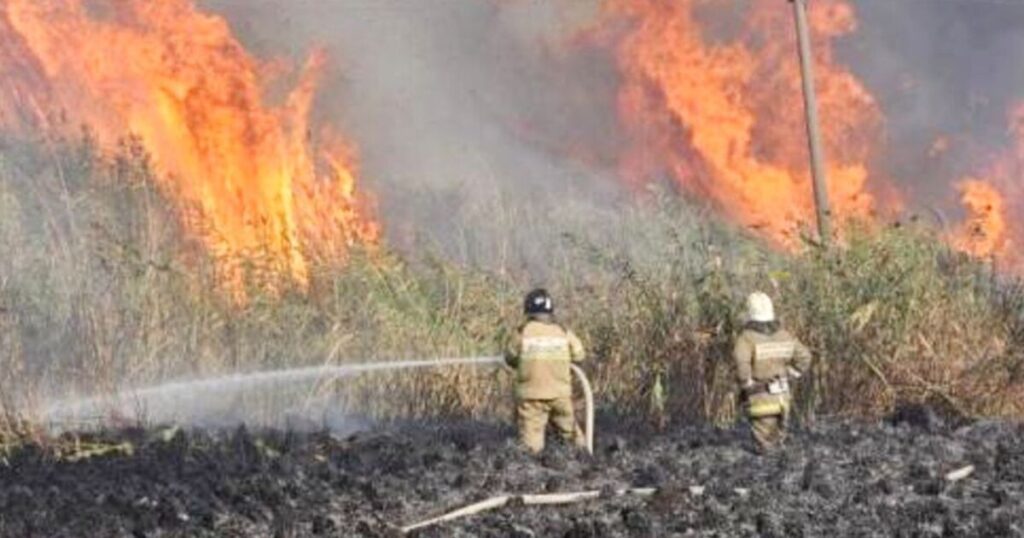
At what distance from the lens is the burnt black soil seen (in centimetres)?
812

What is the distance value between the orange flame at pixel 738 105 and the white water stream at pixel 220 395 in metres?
13.5

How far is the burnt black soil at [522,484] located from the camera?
8.12 metres

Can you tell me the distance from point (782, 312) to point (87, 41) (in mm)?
13506

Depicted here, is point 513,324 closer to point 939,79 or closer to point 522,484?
point 522,484

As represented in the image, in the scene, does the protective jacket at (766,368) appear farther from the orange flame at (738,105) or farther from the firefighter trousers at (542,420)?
the orange flame at (738,105)

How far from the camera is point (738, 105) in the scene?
2744 cm

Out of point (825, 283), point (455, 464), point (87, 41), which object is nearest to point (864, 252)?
point (825, 283)

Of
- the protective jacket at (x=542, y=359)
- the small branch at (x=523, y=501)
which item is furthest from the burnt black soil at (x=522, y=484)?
the protective jacket at (x=542, y=359)

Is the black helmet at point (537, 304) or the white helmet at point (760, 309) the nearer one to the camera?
the black helmet at point (537, 304)

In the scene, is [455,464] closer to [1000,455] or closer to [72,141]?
[1000,455]

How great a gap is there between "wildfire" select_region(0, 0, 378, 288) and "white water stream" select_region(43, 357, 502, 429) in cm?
601

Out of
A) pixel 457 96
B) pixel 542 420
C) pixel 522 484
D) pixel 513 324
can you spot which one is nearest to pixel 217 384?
pixel 513 324

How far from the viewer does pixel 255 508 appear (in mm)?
8602

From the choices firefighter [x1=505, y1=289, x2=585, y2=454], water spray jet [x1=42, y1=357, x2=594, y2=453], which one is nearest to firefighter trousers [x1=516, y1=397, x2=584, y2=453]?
firefighter [x1=505, y1=289, x2=585, y2=454]
